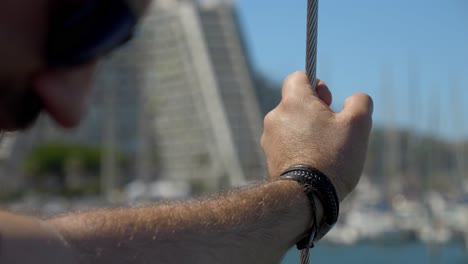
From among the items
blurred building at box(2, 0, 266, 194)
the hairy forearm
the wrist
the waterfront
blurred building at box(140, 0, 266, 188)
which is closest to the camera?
the hairy forearm

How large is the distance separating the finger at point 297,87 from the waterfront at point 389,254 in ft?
71.2

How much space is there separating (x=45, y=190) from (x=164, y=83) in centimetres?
1588

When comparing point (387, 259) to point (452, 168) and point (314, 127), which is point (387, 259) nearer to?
point (452, 168)

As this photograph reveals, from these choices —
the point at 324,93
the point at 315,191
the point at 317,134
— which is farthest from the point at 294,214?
the point at 324,93

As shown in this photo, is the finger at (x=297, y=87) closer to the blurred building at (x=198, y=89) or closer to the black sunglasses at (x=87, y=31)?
the black sunglasses at (x=87, y=31)

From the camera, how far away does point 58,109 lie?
701mm

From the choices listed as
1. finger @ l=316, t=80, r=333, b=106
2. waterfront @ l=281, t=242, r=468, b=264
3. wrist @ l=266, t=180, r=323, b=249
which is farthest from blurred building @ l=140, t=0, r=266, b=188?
wrist @ l=266, t=180, r=323, b=249

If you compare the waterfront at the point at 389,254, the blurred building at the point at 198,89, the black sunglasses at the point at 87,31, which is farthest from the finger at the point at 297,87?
the blurred building at the point at 198,89

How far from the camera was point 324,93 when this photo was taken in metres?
1.62

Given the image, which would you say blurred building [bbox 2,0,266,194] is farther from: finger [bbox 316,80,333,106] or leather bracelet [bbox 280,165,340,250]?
leather bracelet [bbox 280,165,340,250]

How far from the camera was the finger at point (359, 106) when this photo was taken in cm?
153

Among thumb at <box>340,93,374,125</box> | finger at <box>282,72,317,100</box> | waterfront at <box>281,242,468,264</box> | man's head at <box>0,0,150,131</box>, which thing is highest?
man's head at <box>0,0,150,131</box>

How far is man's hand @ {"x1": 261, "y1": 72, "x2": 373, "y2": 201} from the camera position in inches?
59.1

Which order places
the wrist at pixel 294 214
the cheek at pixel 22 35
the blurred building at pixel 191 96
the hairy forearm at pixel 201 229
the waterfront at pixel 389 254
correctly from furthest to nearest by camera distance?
1. the blurred building at pixel 191 96
2. the waterfront at pixel 389 254
3. the wrist at pixel 294 214
4. the hairy forearm at pixel 201 229
5. the cheek at pixel 22 35
